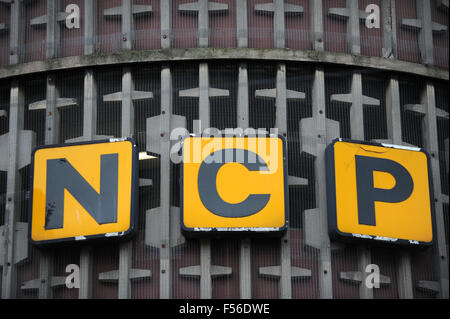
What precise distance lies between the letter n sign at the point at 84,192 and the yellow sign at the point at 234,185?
151 centimetres

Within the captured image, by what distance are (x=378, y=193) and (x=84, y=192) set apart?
7.77 m

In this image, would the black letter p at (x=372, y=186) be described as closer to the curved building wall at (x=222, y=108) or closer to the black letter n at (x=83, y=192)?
the curved building wall at (x=222, y=108)

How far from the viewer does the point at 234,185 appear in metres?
29.2

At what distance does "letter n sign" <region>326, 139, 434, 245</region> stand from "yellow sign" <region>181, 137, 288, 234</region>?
1442 mm

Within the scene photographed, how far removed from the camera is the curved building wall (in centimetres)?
2914

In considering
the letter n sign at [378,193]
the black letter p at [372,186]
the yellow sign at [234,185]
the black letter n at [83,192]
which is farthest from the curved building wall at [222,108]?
the black letter p at [372,186]

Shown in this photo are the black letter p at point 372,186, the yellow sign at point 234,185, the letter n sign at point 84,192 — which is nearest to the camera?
the yellow sign at point 234,185

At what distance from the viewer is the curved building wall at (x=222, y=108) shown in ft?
95.6

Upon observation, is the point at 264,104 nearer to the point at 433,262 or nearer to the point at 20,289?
the point at 433,262

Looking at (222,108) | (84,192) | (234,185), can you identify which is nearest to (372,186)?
(234,185)

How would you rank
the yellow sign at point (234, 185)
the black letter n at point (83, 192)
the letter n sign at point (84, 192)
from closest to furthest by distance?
the yellow sign at point (234, 185) < the letter n sign at point (84, 192) < the black letter n at point (83, 192)

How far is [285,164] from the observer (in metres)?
29.5

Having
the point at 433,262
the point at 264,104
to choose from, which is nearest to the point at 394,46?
Answer: the point at 264,104

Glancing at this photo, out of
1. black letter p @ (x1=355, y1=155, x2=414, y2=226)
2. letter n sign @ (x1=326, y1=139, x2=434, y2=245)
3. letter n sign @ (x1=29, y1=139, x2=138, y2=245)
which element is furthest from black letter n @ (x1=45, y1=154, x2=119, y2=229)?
black letter p @ (x1=355, y1=155, x2=414, y2=226)
